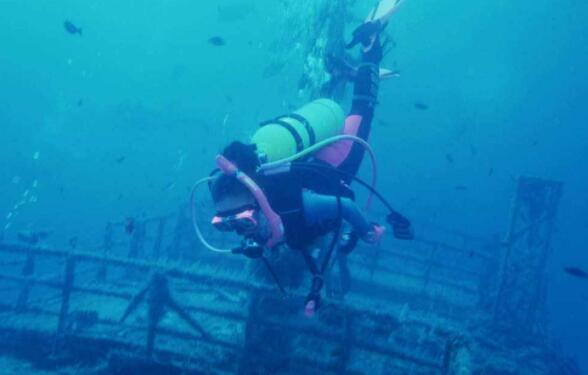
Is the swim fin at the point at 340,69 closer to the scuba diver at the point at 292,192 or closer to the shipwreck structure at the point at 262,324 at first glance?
the scuba diver at the point at 292,192

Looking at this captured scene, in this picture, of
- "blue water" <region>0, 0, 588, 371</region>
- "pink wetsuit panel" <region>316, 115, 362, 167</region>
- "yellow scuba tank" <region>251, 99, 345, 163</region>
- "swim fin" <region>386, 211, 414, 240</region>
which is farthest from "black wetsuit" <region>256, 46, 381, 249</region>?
"blue water" <region>0, 0, 588, 371</region>

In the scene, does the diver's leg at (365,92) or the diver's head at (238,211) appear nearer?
the diver's head at (238,211)

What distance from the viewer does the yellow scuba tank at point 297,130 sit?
4.39 metres

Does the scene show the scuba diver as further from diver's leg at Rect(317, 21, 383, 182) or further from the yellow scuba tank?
diver's leg at Rect(317, 21, 383, 182)

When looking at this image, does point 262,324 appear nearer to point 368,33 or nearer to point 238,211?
point 238,211

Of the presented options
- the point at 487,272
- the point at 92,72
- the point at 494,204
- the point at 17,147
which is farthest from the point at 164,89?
the point at 487,272

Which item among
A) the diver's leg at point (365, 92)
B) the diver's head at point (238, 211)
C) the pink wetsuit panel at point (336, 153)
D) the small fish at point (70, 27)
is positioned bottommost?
the diver's head at point (238, 211)

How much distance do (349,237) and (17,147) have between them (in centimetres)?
6979

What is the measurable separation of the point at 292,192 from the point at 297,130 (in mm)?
848

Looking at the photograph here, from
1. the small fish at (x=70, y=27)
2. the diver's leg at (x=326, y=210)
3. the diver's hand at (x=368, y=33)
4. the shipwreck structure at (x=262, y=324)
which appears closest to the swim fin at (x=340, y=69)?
the diver's hand at (x=368, y=33)

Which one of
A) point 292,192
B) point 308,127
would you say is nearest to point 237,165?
point 292,192

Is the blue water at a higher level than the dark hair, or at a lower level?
higher

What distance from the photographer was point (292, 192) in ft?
13.7

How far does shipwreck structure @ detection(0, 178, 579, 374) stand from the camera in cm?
604
